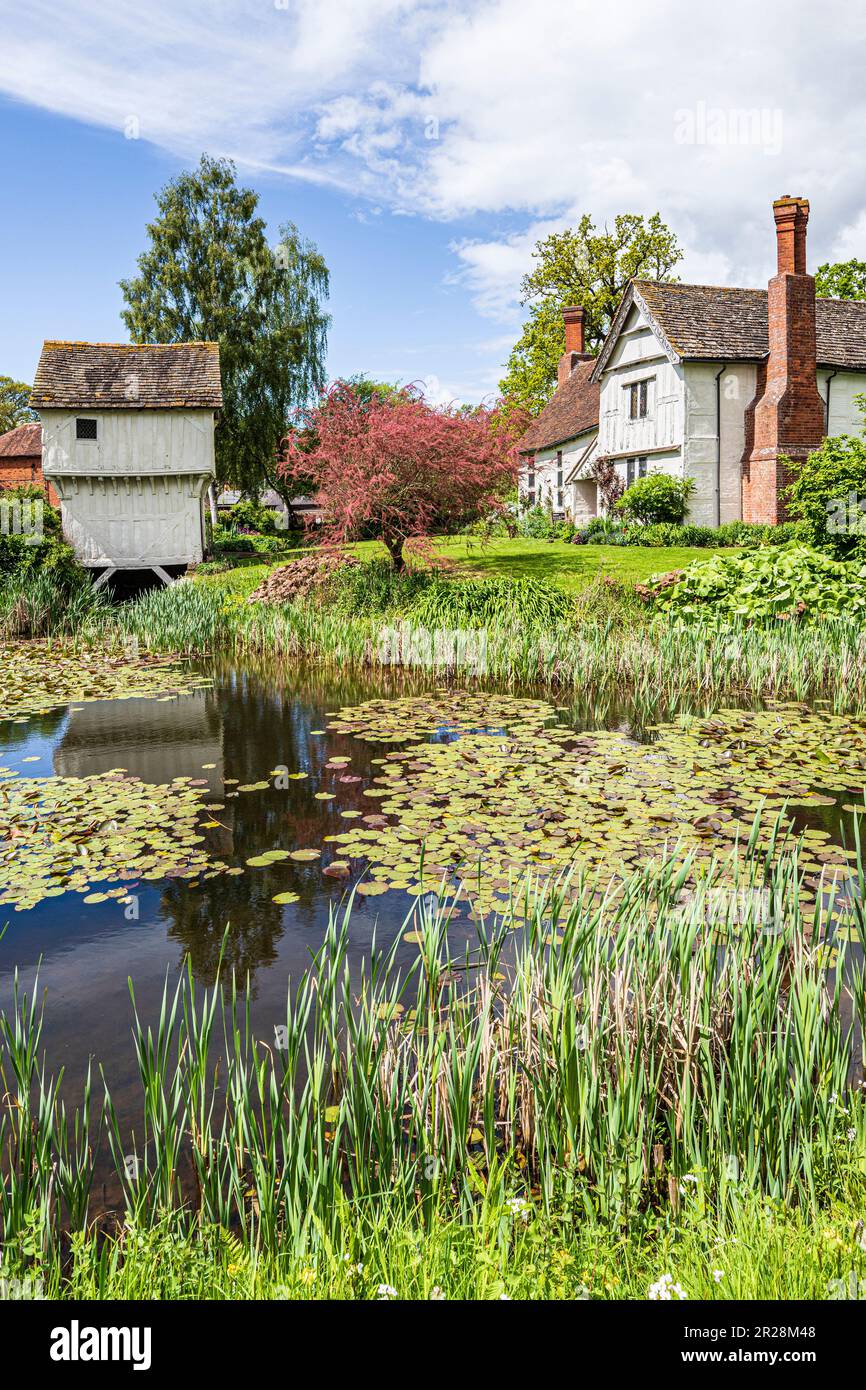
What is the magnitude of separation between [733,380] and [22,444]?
3442 centimetres

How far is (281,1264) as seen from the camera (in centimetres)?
253

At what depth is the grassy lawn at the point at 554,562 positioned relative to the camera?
20.4m

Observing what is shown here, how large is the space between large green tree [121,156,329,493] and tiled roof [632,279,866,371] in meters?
13.8

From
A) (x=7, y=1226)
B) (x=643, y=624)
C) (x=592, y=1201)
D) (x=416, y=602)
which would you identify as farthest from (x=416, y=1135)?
(x=416, y=602)

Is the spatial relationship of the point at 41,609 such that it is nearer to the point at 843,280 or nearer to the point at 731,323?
the point at 731,323

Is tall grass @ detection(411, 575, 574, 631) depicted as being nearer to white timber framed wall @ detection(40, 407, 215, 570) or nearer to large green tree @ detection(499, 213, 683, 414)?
white timber framed wall @ detection(40, 407, 215, 570)

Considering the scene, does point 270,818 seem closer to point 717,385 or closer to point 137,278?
point 717,385

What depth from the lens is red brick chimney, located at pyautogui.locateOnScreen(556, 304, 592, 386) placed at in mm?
41562

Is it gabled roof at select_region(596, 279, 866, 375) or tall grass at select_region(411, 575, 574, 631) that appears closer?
tall grass at select_region(411, 575, 574, 631)

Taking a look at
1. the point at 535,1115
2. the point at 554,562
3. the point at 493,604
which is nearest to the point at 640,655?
the point at 493,604

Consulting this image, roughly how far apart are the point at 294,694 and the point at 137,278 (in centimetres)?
2879

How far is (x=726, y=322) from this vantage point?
30016 mm

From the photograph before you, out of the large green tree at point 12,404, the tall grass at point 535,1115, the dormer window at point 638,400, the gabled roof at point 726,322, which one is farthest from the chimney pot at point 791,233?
the large green tree at point 12,404

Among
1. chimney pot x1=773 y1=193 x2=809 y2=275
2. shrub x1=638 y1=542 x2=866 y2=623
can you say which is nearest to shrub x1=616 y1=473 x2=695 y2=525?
chimney pot x1=773 y1=193 x2=809 y2=275
